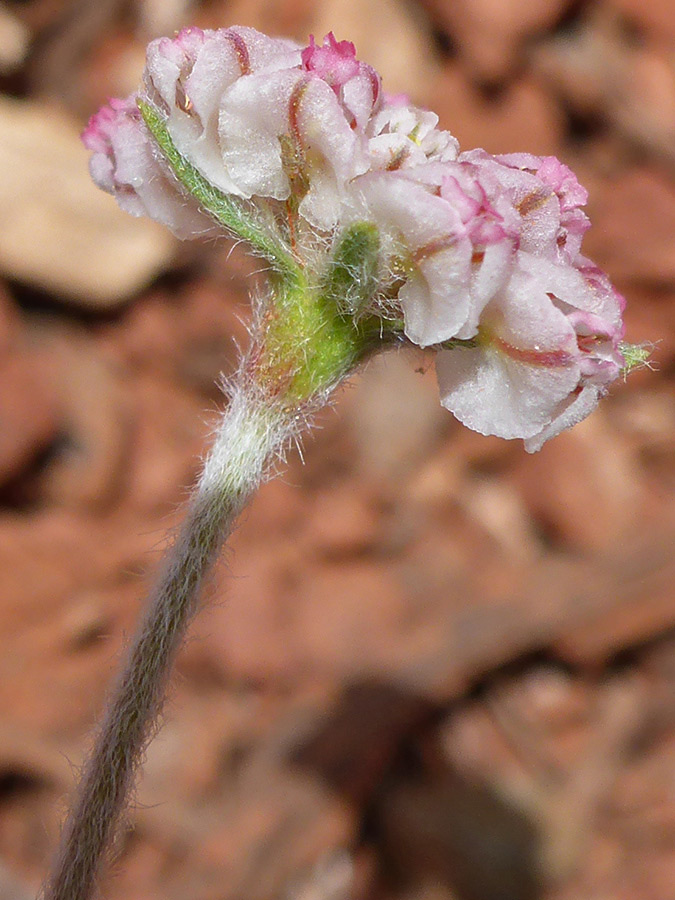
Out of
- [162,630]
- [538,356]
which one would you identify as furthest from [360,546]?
[538,356]

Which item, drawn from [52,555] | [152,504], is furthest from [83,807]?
[152,504]

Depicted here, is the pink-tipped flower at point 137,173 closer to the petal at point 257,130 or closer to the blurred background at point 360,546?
the petal at point 257,130

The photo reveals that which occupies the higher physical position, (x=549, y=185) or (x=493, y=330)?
(x=549, y=185)

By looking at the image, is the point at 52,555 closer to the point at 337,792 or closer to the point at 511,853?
the point at 337,792

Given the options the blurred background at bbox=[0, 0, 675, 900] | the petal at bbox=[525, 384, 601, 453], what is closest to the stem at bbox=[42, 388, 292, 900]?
the petal at bbox=[525, 384, 601, 453]

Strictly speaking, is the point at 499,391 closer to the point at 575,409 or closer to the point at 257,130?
the point at 575,409

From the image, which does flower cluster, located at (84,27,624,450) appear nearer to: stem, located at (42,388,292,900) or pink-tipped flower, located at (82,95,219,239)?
pink-tipped flower, located at (82,95,219,239)
